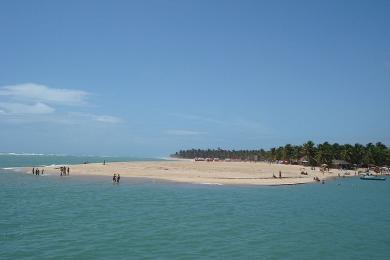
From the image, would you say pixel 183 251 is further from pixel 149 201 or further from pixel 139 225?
pixel 149 201

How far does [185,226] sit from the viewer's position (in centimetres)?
3253

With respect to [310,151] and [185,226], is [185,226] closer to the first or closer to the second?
[185,226]

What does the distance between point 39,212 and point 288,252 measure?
22.7m

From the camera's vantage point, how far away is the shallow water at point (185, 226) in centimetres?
2517

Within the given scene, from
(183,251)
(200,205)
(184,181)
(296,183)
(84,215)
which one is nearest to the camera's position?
(183,251)

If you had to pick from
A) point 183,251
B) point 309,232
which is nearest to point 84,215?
point 183,251

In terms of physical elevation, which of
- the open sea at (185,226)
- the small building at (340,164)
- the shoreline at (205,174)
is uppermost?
the small building at (340,164)

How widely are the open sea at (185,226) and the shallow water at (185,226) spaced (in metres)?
0.06

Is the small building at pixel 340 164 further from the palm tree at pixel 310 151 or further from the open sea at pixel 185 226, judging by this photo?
the open sea at pixel 185 226

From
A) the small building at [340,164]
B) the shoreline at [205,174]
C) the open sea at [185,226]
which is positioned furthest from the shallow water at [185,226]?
the small building at [340,164]

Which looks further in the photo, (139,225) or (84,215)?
(84,215)

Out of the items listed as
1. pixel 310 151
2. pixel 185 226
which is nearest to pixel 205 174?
pixel 185 226

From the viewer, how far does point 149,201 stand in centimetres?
4672

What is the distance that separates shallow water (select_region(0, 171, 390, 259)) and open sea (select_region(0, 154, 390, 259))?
0.19 ft
